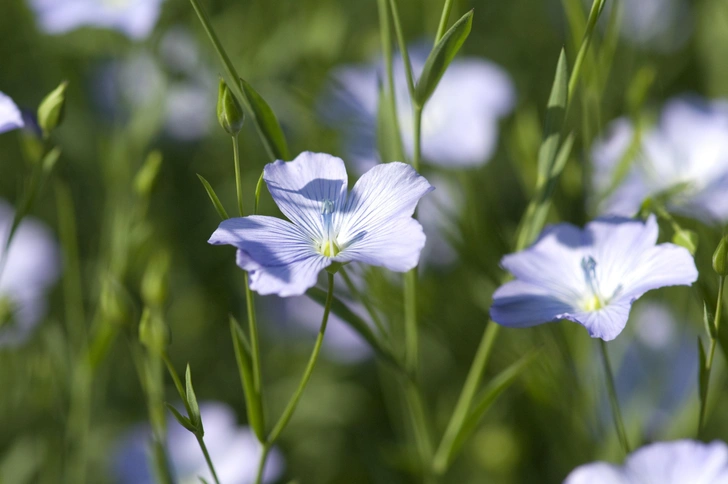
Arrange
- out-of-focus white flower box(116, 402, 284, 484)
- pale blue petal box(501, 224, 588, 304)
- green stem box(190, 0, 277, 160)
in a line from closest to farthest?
green stem box(190, 0, 277, 160) < pale blue petal box(501, 224, 588, 304) < out-of-focus white flower box(116, 402, 284, 484)

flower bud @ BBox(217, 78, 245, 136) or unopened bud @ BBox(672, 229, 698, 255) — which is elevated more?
flower bud @ BBox(217, 78, 245, 136)

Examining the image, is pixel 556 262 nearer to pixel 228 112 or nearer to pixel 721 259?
pixel 721 259

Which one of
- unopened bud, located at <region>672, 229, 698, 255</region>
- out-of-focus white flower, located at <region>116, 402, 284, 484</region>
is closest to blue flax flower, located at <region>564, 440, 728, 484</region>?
unopened bud, located at <region>672, 229, 698, 255</region>

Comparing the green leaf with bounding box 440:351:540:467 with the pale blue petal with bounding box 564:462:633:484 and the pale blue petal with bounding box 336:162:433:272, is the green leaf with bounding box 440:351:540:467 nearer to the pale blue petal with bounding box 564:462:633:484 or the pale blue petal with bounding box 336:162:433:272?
the pale blue petal with bounding box 564:462:633:484

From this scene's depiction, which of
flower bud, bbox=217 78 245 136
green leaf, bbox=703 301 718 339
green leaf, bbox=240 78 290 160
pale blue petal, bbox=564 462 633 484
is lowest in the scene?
pale blue petal, bbox=564 462 633 484

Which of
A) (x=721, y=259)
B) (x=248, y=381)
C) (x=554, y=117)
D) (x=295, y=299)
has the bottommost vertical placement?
(x=295, y=299)

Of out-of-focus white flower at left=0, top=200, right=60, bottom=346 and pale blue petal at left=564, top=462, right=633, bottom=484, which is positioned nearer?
pale blue petal at left=564, top=462, right=633, bottom=484

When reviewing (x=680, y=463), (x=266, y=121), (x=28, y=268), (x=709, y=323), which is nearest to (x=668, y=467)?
(x=680, y=463)
